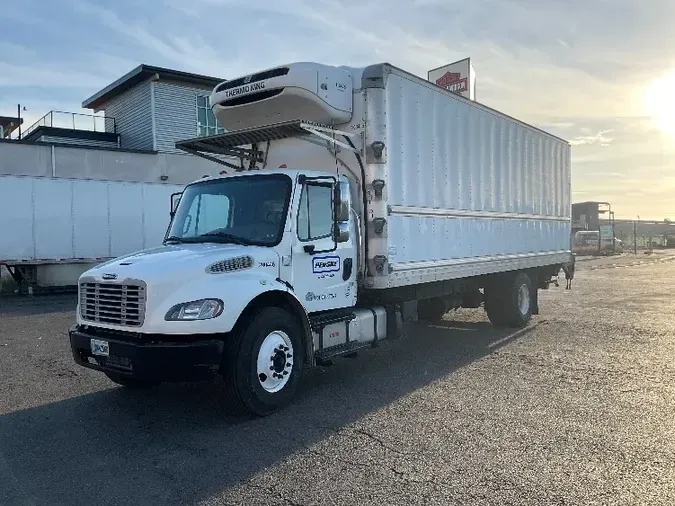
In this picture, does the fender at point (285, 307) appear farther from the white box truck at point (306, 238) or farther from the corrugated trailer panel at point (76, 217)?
the corrugated trailer panel at point (76, 217)

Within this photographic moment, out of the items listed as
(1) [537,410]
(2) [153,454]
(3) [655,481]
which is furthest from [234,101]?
(3) [655,481]

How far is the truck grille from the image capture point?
18.3 feet

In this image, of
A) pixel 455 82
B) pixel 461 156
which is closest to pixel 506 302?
pixel 461 156

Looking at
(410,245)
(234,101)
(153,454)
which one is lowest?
(153,454)

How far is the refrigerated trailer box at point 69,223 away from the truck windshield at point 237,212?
45.3ft

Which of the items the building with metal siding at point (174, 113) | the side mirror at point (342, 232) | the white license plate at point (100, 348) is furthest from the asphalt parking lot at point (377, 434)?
the building with metal siding at point (174, 113)

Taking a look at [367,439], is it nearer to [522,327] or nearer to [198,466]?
[198,466]

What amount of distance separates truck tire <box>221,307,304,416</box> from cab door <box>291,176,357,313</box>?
535mm

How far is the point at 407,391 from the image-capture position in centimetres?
685

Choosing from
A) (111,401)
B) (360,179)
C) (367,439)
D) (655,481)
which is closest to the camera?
(655,481)

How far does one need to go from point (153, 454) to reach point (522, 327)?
8.22 m

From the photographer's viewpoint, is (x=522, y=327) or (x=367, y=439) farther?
(x=522, y=327)

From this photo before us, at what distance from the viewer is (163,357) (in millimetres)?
5422

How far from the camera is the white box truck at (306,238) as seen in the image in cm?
564
